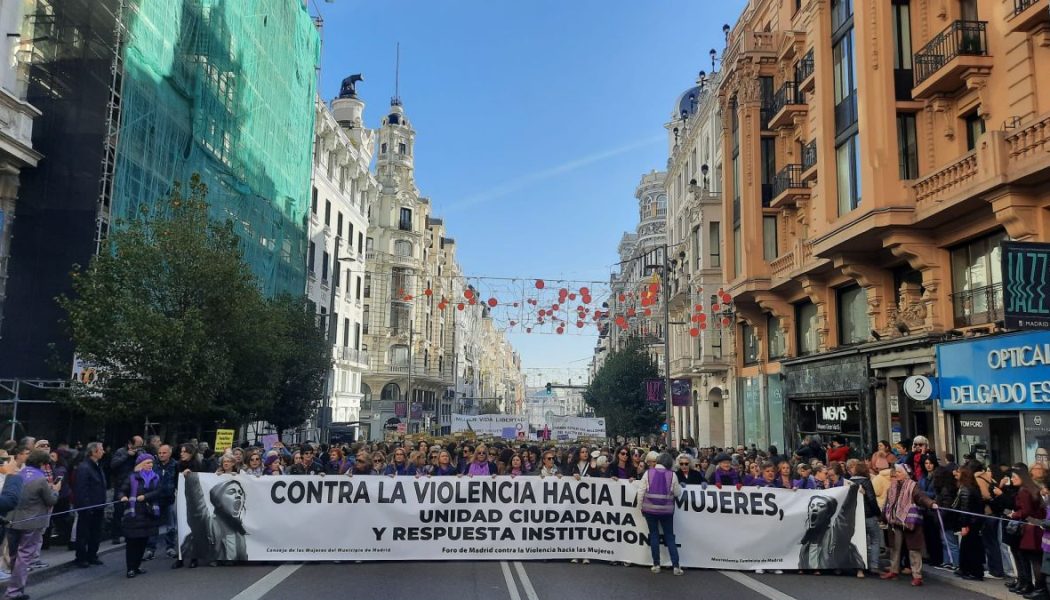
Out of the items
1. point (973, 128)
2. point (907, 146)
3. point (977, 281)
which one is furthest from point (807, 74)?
point (977, 281)

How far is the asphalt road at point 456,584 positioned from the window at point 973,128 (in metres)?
10.7

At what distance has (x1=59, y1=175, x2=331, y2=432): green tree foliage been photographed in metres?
17.0

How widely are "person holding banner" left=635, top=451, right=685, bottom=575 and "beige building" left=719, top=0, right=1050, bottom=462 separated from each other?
8.57 m

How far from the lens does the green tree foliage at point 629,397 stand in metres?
46.5

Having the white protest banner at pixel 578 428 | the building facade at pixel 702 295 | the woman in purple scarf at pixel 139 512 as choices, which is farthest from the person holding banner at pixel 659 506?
the building facade at pixel 702 295

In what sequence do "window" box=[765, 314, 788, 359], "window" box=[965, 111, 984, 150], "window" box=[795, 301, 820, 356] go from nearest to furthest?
"window" box=[965, 111, 984, 150], "window" box=[795, 301, 820, 356], "window" box=[765, 314, 788, 359]

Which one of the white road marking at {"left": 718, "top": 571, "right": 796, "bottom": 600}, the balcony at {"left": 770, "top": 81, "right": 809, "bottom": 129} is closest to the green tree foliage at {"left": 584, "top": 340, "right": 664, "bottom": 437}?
the balcony at {"left": 770, "top": 81, "right": 809, "bottom": 129}

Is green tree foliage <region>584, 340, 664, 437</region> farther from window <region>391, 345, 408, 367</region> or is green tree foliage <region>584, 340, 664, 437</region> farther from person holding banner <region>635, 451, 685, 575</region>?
person holding banner <region>635, 451, 685, 575</region>

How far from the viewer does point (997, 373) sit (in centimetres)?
1473

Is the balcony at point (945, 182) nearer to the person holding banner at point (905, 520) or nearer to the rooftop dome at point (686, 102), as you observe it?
the person holding banner at point (905, 520)

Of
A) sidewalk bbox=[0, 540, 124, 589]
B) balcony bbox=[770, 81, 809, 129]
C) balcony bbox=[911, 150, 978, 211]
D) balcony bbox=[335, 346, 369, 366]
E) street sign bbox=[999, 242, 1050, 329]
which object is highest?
balcony bbox=[770, 81, 809, 129]

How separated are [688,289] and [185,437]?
81.4 feet

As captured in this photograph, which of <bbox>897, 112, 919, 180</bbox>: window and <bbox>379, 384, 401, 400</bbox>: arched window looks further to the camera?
<bbox>379, 384, 401, 400</bbox>: arched window

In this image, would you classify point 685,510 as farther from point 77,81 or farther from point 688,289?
point 688,289
